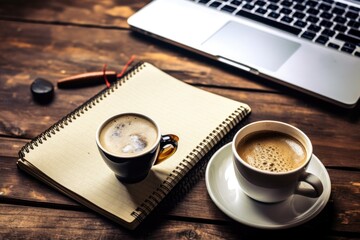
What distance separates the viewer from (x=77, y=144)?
77 centimetres

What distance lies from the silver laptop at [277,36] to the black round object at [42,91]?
9.8 inches

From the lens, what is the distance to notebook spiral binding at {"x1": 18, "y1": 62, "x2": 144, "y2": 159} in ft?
2.48

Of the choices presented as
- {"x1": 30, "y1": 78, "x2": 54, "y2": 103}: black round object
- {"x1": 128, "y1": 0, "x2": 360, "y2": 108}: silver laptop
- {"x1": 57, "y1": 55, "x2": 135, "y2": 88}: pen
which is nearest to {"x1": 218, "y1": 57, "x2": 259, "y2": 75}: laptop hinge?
{"x1": 128, "y1": 0, "x2": 360, "y2": 108}: silver laptop

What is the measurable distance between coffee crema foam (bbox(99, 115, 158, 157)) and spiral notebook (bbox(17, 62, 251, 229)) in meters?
0.06

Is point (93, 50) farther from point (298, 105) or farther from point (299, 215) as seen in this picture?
point (299, 215)

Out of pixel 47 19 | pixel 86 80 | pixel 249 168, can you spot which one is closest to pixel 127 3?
pixel 47 19

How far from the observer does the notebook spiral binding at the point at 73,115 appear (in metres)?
0.76

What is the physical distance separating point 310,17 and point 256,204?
1.63 feet

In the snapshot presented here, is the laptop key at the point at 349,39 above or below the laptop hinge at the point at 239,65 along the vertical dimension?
above

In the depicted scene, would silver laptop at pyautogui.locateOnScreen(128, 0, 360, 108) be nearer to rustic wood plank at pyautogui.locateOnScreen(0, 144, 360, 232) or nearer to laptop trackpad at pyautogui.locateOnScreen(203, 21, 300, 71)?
laptop trackpad at pyautogui.locateOnScreen(203, 21, 300, 71)

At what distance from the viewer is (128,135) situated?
697mm

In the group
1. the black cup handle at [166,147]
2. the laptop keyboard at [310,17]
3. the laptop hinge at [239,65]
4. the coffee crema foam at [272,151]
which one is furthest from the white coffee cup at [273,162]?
the laptop keyboard at [310,17]

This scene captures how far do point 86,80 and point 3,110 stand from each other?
0.16m

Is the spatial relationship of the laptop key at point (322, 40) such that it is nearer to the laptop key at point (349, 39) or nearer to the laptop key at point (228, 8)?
the laptop key at point (349, 39)
